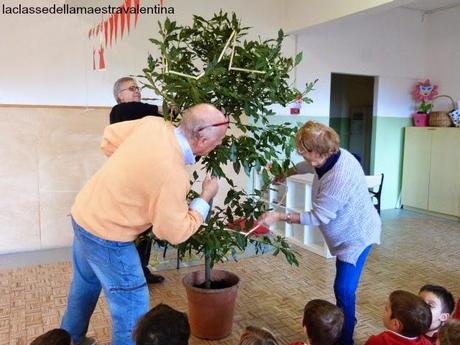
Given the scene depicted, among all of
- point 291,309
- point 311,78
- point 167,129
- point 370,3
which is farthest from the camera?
point 311,78

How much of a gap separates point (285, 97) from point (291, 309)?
1.47 meters

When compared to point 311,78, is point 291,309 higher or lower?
lower

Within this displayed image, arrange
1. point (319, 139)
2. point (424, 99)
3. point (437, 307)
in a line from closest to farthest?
point (437, 307), point (319, 139), point (424, 99)

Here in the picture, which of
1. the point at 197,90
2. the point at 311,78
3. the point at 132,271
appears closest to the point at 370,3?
the point at 311,78

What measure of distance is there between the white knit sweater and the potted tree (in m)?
0.22

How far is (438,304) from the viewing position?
74.0 inches

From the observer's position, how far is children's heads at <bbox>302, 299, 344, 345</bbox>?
1.59m

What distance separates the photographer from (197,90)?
1.83 meters

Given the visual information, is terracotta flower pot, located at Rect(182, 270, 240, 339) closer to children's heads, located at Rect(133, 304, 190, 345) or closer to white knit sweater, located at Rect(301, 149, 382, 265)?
white knit sweater, located at Rect(301, 149, 382, 265)

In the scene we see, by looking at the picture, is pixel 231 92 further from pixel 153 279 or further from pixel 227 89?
pixel 153 279

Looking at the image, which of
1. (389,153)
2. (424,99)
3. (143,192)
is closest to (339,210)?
(143,192)

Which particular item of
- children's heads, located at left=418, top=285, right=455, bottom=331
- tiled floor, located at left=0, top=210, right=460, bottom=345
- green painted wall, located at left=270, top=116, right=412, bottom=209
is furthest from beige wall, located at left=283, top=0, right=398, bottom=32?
children's heads, located at left=418, top=285, right=455, bottom=331

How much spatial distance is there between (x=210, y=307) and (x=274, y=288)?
3.16 feet

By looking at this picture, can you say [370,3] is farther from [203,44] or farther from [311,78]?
[203,44]
